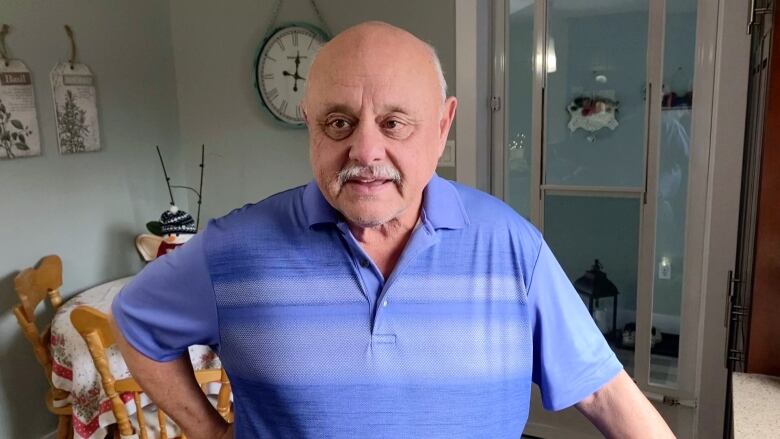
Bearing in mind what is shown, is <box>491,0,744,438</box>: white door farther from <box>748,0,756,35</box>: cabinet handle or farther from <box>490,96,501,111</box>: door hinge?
<box>748,0,756,35</box>: cabinet handle

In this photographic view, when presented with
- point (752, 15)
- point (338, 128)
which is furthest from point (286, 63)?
point (338, 128)

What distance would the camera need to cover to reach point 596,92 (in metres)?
2.13

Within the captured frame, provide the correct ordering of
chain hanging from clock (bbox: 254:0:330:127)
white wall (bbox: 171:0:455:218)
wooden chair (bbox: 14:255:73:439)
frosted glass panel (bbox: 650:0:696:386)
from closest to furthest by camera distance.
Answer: frosted glass panel (bbox: 650:0:696:386), wooden chair (bbox: 14:255:73:439), chain hanging from clock (bbox: 254:0:330:127), white wall (bbox: 171:0:455:218)

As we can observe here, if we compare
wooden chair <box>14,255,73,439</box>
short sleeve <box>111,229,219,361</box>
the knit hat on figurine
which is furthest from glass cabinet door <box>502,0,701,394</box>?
wooden chair <box>14,255,73,439</box>

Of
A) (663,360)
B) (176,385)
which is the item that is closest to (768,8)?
(663,360)

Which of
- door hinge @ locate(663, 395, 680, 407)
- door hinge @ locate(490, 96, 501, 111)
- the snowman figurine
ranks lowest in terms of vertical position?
door hinge @ locate(663, 395, 680, 407)

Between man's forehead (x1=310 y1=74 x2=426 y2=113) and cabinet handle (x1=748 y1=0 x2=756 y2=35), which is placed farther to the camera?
cabinet handle (x1=748 y1=0 x2=756 y2=35)

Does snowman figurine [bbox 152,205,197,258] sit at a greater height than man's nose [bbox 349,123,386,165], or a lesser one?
lesser

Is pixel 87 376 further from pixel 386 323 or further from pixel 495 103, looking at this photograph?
pixel 495 103

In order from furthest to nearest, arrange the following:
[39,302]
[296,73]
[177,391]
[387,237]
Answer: [296,73]
[39,302]
[177,391]
[387,237]

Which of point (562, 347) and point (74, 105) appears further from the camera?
point (74, 105)

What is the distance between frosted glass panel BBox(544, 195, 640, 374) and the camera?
219 centimetres

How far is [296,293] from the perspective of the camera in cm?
90

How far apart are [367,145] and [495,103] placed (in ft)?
5.10
